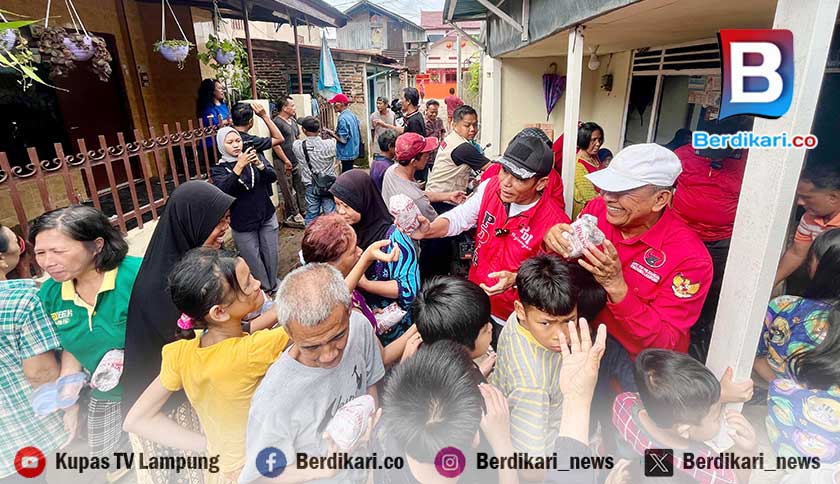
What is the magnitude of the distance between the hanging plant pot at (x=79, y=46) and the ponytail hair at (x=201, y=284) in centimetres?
392

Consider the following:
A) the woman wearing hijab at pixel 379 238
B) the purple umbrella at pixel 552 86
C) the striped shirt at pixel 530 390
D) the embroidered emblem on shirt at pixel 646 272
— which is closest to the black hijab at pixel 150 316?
the woman wearing hijab at pixel 379 238

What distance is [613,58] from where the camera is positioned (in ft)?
19.9

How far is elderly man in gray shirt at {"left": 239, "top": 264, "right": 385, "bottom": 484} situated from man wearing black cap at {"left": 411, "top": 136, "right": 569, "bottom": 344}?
90cm

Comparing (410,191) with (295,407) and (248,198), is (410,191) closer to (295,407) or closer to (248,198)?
(248,198)

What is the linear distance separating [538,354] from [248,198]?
3.35 metres

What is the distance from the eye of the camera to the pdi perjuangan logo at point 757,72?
1260mm

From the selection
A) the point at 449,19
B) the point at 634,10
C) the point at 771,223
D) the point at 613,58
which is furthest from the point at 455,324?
the point at 449,19

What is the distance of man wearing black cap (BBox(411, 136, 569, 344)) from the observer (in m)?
2.13

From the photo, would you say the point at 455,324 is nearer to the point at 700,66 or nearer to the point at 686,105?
the point at 700,66

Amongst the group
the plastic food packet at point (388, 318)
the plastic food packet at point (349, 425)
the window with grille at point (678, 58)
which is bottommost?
the plastic food packet at point (388, 318)

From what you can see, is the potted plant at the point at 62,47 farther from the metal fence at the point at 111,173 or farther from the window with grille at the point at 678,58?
the window with grille at the point at 678,58

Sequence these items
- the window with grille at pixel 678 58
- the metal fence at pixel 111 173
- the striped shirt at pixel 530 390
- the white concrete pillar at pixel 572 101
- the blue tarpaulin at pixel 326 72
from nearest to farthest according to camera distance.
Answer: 1. the striped shirt at pixel 530 390
2. the white concrete pillar at pixel 572 101
3. the metal fence at pixel 111 173
4. the window with grille at pixel 678 58
5. the blue tarpaulin at pixel 326 72

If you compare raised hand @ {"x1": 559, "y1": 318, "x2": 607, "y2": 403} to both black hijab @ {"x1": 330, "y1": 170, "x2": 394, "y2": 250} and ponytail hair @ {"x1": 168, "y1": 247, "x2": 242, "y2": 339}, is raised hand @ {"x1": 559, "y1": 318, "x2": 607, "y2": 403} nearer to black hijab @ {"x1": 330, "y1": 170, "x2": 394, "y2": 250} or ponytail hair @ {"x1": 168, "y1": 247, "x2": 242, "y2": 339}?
ponytail hair @ {"x1": 168, "y1": 247, "x2": 242, "y2": 339}

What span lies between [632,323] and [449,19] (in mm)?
7091
